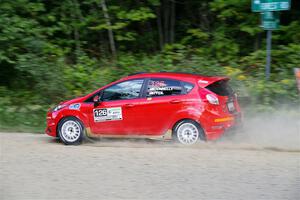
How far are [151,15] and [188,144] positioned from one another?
313 inches

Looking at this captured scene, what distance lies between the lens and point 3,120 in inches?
555

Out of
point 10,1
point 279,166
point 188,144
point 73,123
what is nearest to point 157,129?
point 188,144

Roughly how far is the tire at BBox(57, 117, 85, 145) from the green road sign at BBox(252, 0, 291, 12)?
17.3 ft

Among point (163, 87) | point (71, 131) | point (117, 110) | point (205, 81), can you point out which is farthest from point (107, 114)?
point (205, 81)

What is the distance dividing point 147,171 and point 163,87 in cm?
270

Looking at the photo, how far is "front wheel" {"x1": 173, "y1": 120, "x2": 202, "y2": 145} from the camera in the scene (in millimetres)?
10406

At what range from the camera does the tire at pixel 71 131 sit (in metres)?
11.2

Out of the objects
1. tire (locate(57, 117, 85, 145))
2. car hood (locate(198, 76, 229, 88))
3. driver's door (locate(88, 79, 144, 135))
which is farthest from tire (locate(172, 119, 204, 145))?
tire (locate(57, 117, 85, 145))

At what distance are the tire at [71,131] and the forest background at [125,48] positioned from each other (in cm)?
237

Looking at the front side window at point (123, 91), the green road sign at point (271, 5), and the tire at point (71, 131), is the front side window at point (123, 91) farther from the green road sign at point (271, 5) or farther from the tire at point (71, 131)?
the green road sign at point (271, 5)

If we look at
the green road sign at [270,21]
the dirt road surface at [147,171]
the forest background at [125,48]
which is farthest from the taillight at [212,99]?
the green road sign at [270,21]

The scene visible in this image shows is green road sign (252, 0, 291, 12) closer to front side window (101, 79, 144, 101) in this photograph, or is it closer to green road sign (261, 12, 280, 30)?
green road sign (261, 12, 280, 30)

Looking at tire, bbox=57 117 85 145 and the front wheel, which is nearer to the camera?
the front wheel

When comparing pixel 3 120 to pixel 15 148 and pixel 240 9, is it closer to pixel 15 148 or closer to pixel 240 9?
pixel 15 148
